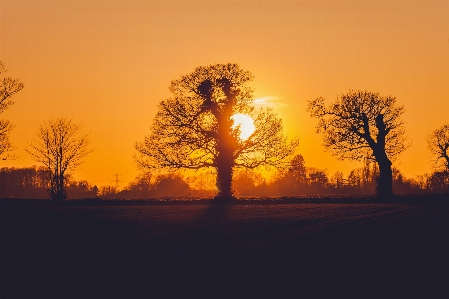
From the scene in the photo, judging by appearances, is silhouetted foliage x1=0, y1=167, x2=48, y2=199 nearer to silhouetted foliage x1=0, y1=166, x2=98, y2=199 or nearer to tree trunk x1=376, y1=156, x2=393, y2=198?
silhouetted foliage x1=0, y1=166, x2=98, y2=199

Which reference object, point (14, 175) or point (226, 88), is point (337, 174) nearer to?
point (14, 175)

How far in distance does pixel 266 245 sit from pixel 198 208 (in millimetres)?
20401

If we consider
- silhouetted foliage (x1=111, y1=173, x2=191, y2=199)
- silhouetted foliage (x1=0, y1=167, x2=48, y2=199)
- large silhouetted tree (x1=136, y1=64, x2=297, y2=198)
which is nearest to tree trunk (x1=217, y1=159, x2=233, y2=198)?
large silhouetted tree (x1=136, y1=64, x2=297, y2=198)

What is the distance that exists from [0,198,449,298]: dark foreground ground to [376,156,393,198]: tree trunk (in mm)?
22083

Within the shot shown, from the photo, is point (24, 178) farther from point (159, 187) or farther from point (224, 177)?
point (224, 177)

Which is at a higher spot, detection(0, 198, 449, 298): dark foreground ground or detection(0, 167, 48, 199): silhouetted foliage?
detection(0, 167, 48, 199): silhouetted foliage

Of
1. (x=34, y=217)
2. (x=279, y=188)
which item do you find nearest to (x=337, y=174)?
(x=279, y=188)

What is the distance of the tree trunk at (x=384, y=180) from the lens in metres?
63.6

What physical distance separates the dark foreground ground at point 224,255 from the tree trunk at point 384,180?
72.5 ft

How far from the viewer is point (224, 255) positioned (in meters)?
26.6

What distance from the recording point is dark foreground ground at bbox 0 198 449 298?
21750mm

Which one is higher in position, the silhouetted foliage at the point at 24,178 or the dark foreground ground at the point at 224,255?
the silhouetted foliage at the point at 24,178

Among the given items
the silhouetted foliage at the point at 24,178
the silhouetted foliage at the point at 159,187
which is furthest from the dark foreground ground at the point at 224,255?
the silhouetted foliage at the point at 24,178

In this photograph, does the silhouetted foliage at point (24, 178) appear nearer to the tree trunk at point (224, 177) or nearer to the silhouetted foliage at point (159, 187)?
the silhouetted foliage at point (159, 187)
